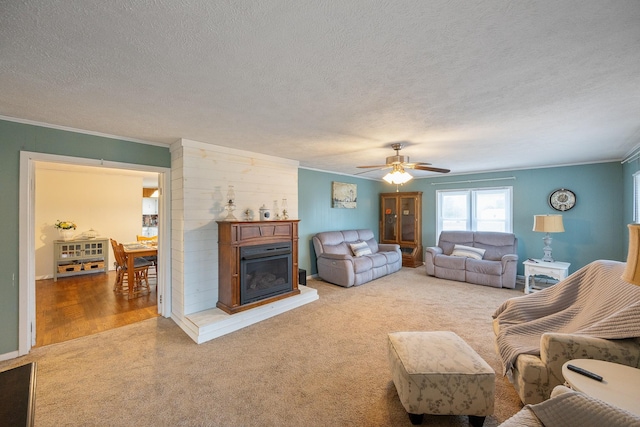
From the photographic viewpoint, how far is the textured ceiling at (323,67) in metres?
1.18

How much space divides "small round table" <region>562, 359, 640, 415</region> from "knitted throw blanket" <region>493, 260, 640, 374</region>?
30cm

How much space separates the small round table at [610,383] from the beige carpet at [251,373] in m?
0.66

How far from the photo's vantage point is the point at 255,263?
3.54 m

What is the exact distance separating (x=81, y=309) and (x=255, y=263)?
266 cm

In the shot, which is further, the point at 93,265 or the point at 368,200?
the point at 368,200

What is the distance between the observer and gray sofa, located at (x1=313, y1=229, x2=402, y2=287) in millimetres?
4922

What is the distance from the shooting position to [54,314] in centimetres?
356

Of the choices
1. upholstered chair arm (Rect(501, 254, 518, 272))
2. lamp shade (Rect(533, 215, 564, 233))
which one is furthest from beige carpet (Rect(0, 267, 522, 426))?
lamp shade (Rect(533, 215, 564, 233))

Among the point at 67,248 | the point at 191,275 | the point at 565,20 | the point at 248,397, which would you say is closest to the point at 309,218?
the point at 191,275

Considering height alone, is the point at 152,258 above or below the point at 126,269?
above

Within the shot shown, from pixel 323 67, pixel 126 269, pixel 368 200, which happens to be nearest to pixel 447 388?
pixel 323 67

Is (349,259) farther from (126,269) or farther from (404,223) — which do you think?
(126,269)

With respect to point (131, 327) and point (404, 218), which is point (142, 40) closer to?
point (131, 327)

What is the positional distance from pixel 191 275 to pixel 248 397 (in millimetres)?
1799
